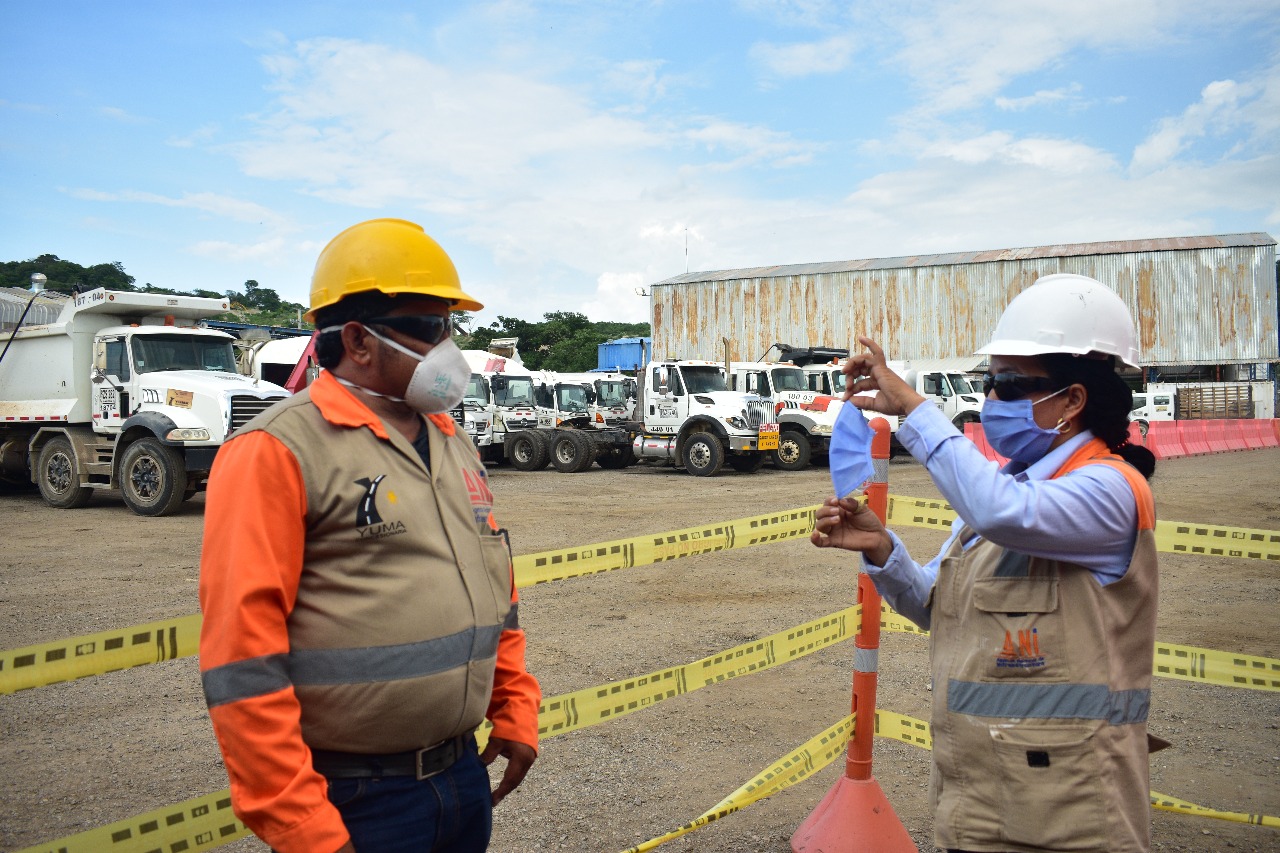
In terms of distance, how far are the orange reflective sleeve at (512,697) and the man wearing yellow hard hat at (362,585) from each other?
90 millimetres

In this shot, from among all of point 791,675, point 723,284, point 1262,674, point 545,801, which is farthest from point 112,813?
point 723,284

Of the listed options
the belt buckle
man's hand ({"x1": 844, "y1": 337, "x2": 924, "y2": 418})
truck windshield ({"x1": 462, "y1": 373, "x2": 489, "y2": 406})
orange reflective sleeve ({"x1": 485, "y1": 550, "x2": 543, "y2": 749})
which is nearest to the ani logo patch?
man's hand ({"x1": 844, "y1": 337, "x2": 924, "y2": 418})

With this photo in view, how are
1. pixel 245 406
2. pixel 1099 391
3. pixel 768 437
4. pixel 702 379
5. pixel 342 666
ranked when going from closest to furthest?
1. pixel 342 666
2. pixel 1099 391
3. pixel 245 406
4. pixel 768 437
5. pixel 702 379

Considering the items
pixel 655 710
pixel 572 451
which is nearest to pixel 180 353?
pixel 572 451

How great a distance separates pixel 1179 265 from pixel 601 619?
34559 mm

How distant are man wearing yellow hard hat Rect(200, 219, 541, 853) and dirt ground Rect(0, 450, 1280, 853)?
75.2 inches

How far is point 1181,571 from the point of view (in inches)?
334

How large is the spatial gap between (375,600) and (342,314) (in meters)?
0.60

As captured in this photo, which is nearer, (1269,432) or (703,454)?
(703,454)

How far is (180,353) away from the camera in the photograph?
44.3ft

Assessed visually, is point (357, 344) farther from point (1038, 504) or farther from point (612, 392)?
point (612, 392)

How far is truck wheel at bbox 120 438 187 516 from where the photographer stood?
12453 mm

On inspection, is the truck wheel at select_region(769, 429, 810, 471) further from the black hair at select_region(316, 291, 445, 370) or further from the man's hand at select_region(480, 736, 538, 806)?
the black hair at select_region(316, 291, 445, 370)

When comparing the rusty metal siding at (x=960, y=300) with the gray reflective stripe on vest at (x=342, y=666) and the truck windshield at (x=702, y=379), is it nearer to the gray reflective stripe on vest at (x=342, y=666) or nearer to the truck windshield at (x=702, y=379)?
the truck windshield at (x=702, y=379)
